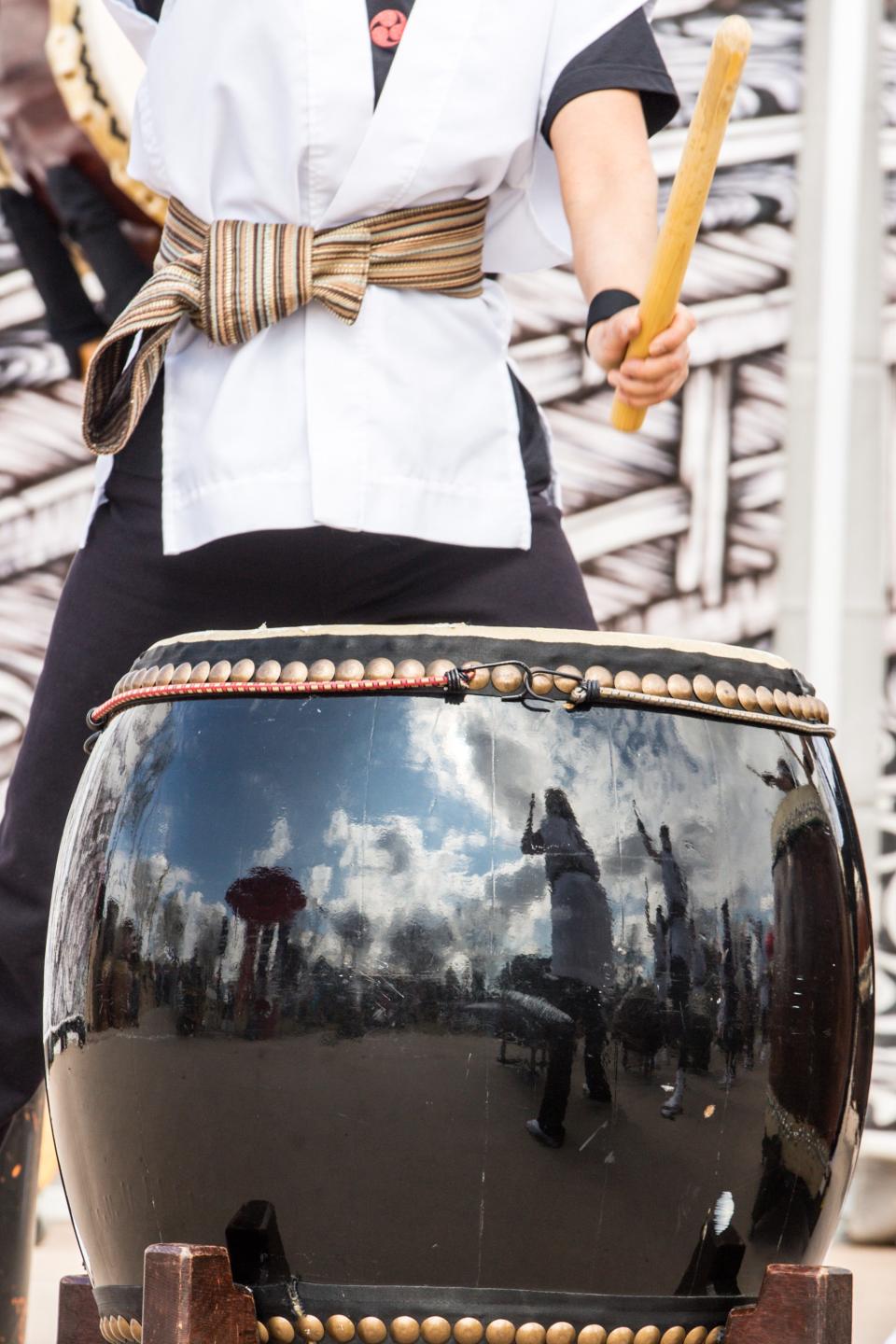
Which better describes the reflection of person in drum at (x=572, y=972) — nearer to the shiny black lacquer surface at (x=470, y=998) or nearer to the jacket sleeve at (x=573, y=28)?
the shiny black lacquer surface at (x=470, y=998)

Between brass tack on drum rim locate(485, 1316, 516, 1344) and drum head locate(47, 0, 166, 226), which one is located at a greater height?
drum head locate(47, 0, 166, 226)

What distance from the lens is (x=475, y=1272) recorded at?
3.36 ft

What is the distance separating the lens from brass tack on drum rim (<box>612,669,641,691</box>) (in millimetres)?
1081

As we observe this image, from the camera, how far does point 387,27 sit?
1415 millimetres

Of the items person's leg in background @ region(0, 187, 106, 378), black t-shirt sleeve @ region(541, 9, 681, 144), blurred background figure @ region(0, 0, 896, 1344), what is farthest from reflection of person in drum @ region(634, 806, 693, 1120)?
blurred background figure @ region(0, 0, 896, 1344)

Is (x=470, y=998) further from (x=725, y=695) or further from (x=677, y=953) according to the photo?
(x=725, y=695)

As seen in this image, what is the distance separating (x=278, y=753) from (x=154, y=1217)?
1.03 feet

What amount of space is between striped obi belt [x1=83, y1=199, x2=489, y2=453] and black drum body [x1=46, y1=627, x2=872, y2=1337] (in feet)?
1.29

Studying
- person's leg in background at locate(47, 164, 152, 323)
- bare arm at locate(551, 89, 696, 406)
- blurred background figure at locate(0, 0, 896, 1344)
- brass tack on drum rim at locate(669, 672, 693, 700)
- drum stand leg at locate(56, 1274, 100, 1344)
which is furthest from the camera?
blurred background figure at locate(0, 0, 896, 1344)

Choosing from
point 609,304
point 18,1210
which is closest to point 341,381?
point 609,304

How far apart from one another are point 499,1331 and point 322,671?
43cm

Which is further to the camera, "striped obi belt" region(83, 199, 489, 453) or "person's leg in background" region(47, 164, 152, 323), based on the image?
"person's leg in background" region(47, 164, 152, 323)

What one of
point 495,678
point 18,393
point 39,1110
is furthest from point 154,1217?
point 18,393

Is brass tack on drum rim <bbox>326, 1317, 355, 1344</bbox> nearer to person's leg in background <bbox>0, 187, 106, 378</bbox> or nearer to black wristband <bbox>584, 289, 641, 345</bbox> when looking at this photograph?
black wristband <bbox>584, 289, 641, 345</bbox>
